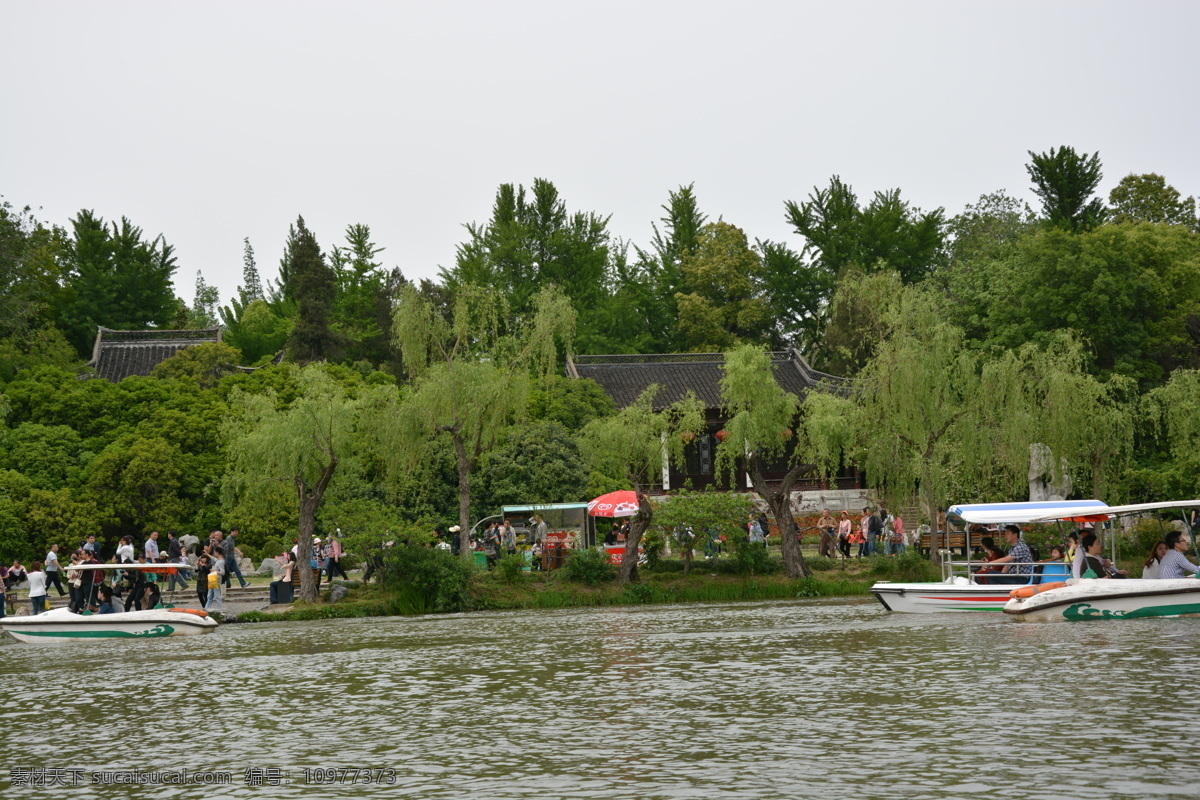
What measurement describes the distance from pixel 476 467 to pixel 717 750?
24939 millimetres

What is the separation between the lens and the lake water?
396 inches

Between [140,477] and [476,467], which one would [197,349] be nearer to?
[140,477]

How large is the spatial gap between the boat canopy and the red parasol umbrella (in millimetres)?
10419

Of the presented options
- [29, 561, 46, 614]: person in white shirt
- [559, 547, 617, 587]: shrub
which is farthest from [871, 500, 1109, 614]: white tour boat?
[29, 561, 46, 614]: person in white shirt

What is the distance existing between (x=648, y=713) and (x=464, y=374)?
1856 cm

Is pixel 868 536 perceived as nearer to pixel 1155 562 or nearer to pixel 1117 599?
pixel 1155 562

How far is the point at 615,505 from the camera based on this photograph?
33.0 meters

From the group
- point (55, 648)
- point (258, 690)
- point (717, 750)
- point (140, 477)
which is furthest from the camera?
point (140, 477)

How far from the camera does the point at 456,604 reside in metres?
29.3

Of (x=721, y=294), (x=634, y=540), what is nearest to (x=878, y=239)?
(x=721, y=294)

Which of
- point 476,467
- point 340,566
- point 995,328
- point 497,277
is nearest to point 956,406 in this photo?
point 995,328

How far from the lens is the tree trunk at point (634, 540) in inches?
1208

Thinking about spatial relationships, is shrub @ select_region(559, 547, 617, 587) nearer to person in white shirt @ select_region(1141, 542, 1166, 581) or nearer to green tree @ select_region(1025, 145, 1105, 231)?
person in white shirt @ select_region(1141, 542, 1166, 581)

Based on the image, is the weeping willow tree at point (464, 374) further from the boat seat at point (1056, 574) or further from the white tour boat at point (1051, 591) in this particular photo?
the boat seat at point (1056, 574)
